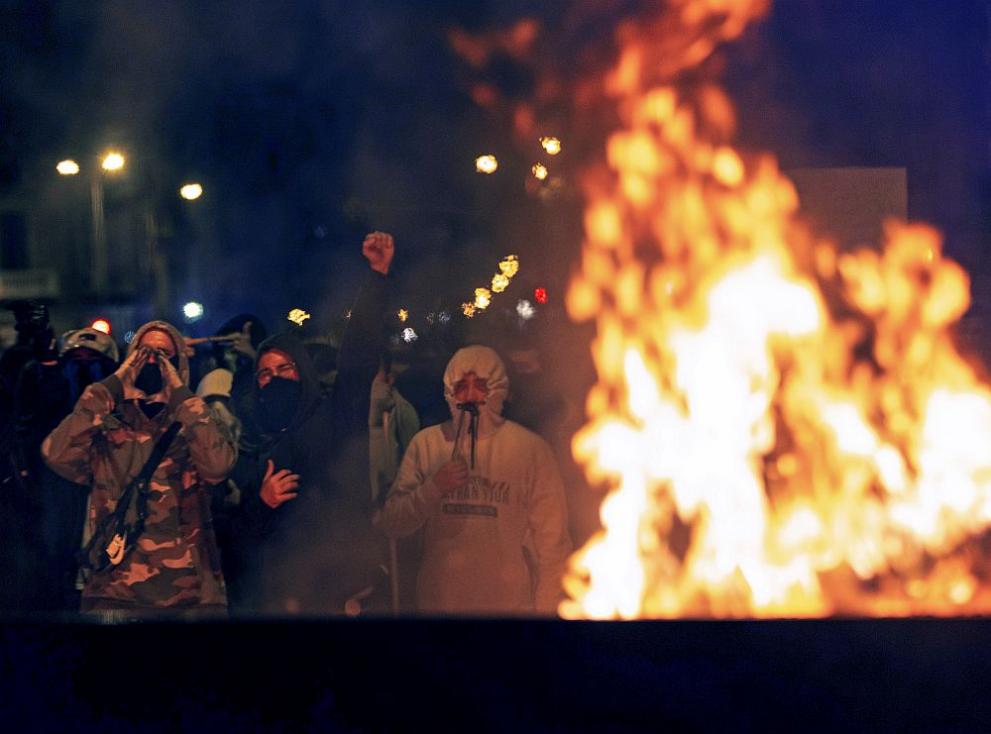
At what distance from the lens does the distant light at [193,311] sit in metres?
7.86

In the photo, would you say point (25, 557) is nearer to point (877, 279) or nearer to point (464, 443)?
point (464, 443)

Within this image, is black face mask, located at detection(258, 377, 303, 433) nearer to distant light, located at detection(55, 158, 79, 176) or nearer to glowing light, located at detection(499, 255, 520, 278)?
glowing light, located at detection(499, 255, 520, 278)

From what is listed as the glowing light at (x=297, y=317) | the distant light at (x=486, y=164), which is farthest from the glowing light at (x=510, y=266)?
the glowing light at (x=297, y=317)

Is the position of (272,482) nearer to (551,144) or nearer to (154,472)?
(154,472)

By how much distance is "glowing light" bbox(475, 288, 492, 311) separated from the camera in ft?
20.9

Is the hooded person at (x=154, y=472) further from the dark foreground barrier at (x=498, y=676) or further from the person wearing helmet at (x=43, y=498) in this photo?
the dark foreground barrier at (x=498, y=676)

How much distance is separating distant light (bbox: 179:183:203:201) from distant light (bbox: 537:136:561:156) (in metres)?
2.71

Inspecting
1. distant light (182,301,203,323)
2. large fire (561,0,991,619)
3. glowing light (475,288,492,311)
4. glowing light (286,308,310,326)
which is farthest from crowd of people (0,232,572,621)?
distant light (182,301,203,323)

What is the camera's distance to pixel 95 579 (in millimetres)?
3660

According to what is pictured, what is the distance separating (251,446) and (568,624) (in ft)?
9.12

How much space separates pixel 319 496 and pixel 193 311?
4112 mm

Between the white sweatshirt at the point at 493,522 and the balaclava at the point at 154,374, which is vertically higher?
the balaclava at the point at 154,374

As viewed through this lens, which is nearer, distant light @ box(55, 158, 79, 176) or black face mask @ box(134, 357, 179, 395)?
black face mask @ box(134, 357, 179, 395)

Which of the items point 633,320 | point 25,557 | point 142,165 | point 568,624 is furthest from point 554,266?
point 568,624
